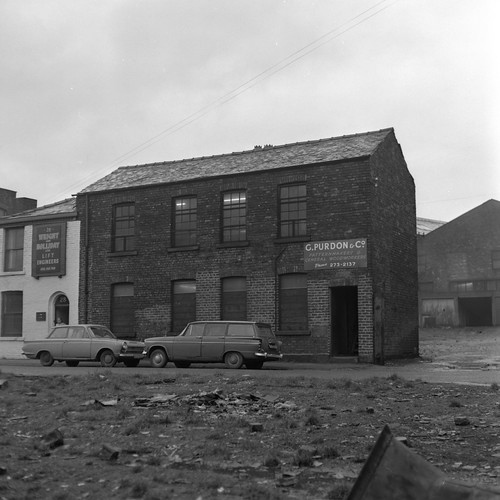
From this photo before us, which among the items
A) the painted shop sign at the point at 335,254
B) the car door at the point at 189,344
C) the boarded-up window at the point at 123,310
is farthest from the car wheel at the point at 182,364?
the boarded-up window at the point at 123,310

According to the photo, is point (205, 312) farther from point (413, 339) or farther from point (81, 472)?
point (81, 472)

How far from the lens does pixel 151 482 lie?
5.25m

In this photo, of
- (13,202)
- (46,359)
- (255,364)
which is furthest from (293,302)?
(13,202)

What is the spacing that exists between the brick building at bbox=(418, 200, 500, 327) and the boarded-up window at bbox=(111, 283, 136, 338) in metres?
27.5

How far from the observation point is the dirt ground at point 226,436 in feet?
17.2

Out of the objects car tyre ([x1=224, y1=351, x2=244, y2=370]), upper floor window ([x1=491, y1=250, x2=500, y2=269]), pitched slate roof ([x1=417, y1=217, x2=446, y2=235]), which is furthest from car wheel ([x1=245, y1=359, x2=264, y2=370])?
pitched slate roof ([x1=417, y1=217, x2=446, y2=235])

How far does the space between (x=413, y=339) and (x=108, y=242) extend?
12975mm

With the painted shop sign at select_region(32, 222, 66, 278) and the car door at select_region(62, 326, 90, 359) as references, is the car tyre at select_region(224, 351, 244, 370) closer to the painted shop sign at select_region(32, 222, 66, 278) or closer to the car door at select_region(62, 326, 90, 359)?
the car door at select_region(62, 326, 90, 359)

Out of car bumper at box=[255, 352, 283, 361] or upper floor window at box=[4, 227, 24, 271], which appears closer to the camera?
car bumper at box=[255, 352, 283, 361]

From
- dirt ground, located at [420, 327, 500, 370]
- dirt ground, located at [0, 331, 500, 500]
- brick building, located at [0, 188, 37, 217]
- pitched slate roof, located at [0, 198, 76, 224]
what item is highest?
brick building, located at [0, 188, 37, 217]

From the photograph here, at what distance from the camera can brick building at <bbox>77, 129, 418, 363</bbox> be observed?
23406 mm

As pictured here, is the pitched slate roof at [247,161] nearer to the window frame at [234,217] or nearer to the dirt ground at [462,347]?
the window frame at [234,217]

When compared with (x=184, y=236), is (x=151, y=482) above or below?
below

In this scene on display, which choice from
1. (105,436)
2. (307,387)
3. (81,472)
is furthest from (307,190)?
(81,472)
